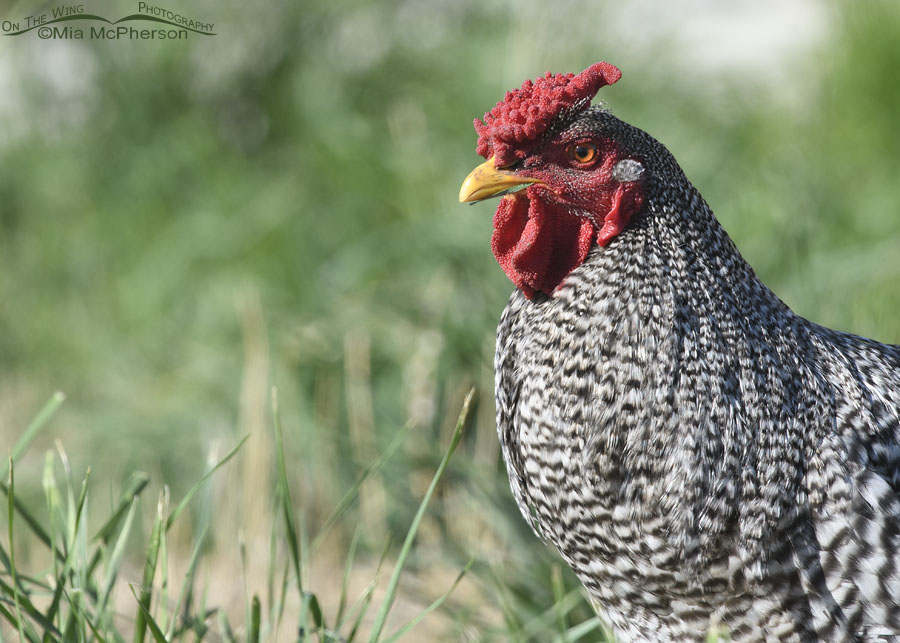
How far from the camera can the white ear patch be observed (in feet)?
7.24

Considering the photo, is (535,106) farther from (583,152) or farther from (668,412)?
(668,412)

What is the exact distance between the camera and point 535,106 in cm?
221

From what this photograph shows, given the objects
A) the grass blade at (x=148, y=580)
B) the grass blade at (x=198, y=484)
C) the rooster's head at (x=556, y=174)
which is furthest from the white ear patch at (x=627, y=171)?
the grass blade at (x=148, y=580)

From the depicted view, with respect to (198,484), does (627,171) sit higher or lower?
higher

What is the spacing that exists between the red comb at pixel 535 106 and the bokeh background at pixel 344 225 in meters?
1.44

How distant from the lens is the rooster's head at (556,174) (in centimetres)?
221

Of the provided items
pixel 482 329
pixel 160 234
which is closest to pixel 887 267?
pixel 482 329

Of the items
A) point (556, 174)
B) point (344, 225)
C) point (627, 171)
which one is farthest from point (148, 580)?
point (344, 225)

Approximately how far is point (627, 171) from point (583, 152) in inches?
4.8

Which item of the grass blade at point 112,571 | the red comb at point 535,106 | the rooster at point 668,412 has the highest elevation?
the red comb at point 535,106

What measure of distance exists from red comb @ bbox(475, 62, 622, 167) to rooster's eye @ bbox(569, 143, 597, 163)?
8 cm

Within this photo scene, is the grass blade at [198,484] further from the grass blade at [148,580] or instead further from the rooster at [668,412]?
the rooster at [668,412]

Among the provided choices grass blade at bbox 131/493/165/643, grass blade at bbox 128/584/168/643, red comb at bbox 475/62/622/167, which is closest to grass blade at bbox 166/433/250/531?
grass blade at bbox 131/493/165/643

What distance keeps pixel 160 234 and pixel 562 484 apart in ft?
17.2
